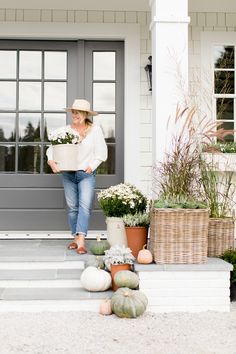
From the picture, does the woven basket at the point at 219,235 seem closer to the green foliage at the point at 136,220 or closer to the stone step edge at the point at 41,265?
the green foliage at the point at 136,220

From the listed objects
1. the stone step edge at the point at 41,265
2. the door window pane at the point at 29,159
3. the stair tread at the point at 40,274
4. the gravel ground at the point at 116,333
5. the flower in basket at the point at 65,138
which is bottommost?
the gravel ground at the point at 116,333

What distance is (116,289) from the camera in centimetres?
354

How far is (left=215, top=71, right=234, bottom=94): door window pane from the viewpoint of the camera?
212 inches

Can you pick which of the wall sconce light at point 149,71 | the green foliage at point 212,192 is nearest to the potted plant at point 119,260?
the green foliage at point 212,192

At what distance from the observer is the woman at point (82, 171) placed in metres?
4.21

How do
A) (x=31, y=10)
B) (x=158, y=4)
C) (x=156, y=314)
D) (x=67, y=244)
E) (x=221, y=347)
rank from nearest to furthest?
(x=221, y=347) → (x=156, y=314) → (x=158, y=4) → (x=67, y=244) → (x=31, y=10)

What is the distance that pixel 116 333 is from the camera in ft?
9.71

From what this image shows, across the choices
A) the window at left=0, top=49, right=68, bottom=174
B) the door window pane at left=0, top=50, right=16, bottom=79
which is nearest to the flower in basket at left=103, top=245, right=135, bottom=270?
the window at left=0, top=49, right=68, bottom=174

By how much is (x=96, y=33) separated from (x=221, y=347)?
12.1 ft

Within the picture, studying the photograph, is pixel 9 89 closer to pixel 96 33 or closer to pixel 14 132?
pixel 14 132

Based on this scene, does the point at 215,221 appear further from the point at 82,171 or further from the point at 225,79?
the point at 225,79

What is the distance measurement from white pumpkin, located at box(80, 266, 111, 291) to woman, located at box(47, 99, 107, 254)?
2.09ft

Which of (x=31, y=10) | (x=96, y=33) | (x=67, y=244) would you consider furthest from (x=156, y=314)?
(x=31, y=10)

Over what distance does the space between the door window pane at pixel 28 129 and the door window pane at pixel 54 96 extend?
8.9 inches
